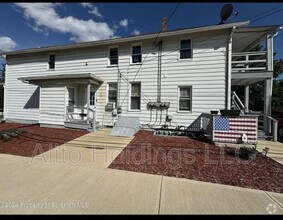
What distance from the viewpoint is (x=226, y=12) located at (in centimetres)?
825

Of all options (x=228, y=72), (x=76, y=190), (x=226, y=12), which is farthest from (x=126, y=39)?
(x=76, y=190)

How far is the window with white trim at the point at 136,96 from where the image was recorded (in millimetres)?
9945

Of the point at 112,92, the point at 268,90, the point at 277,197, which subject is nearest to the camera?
the point at 277,197

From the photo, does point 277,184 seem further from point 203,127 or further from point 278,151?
point 203,127

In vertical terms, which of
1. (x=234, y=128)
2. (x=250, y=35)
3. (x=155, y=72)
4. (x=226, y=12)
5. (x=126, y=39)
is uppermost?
(x=226, y=12)

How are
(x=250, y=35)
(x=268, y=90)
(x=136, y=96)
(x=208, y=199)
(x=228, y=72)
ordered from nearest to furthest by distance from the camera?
(x=208, y=199), (x=268, y=90), (x=228, y=72), (x=250, y=35), (x=136, y=96)

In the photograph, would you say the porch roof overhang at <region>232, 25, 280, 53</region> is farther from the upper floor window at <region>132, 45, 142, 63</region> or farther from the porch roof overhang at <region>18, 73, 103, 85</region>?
the porch roof overhang at <region>18, 73, 103, 85</region>

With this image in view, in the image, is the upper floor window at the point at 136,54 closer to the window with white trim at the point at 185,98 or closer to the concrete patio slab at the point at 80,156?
the window with white trim at the point at 185,98

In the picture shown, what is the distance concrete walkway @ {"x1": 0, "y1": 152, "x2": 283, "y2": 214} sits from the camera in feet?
8.28

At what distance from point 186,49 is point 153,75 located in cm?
235

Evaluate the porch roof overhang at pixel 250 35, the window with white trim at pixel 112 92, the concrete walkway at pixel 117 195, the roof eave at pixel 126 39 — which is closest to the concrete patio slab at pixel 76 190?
the concrete walkway at pixel 117 195

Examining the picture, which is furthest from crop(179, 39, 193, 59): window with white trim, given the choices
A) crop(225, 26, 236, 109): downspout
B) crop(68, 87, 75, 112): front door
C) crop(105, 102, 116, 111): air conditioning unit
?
crop(68, 87, 75, 112): front door

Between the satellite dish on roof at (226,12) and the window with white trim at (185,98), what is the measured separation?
390 centimetres

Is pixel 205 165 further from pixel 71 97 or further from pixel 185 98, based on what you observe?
pixel 71 97
